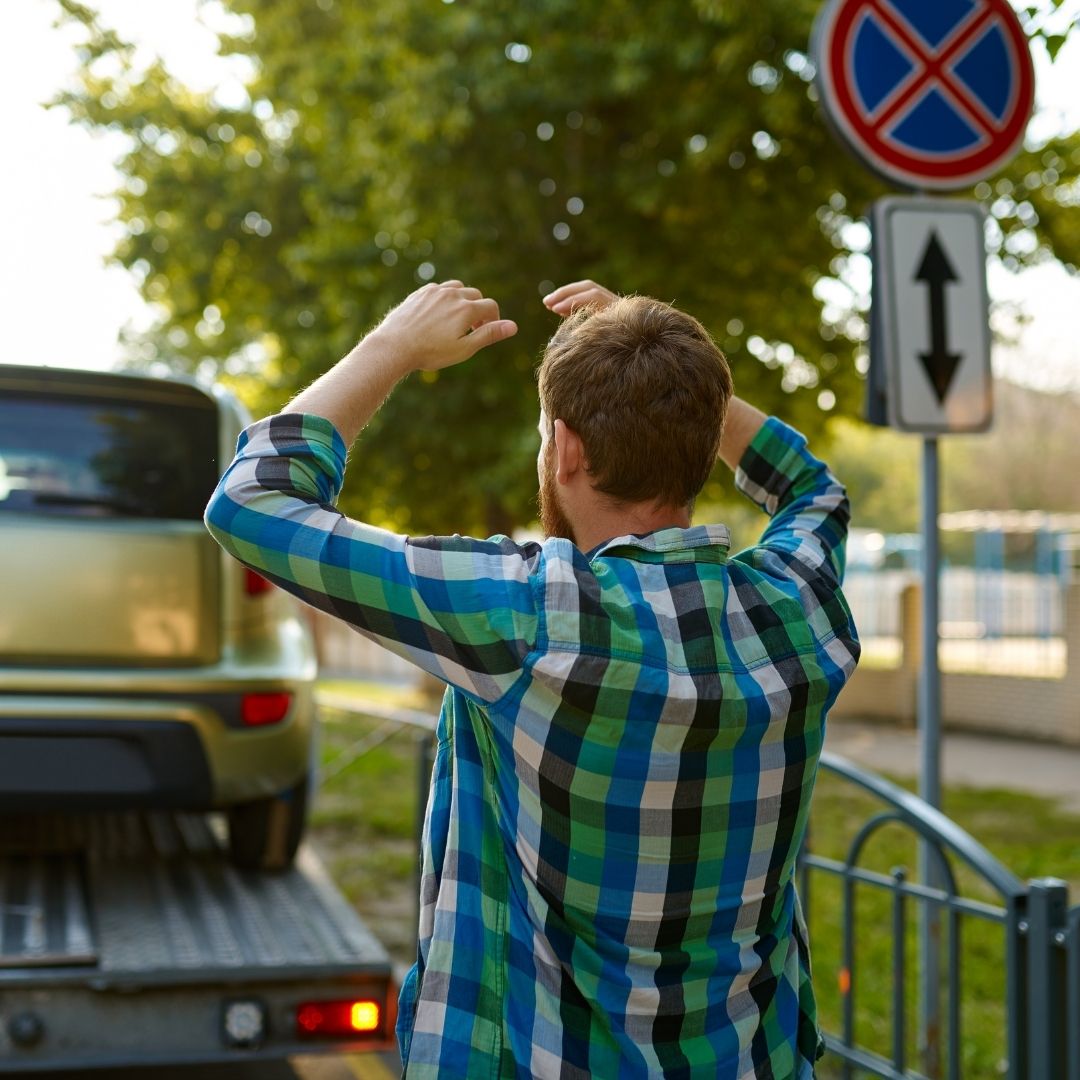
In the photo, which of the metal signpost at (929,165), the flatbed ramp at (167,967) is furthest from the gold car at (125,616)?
the metal signpost at (929,165)

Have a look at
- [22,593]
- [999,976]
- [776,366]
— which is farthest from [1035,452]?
[22,593]

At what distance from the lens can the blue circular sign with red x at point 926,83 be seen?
378 cm

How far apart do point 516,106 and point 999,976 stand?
7.03m

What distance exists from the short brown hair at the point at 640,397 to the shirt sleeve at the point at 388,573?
152 mm

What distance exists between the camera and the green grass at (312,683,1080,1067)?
5.35 metres

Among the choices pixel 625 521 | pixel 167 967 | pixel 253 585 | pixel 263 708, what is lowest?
pixel 167 967

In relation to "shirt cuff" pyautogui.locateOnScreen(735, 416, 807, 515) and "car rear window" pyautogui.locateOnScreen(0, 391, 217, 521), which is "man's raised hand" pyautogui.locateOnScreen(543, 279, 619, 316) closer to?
"shirt cuff" pyautogui.locateOnScreen(735, 416, 807, 515)

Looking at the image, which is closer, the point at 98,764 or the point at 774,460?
the point at 774,460

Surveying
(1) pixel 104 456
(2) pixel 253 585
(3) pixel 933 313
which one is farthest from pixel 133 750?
(3) pixel 933 313

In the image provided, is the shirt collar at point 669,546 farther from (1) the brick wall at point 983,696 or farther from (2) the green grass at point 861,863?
(1) the brick wall at point 983,696

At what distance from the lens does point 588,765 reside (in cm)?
153

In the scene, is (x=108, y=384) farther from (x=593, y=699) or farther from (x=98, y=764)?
(x=593, y=699)

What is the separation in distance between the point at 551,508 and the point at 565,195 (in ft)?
32.0

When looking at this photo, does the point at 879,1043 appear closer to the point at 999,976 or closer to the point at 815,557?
the point at 999,976
